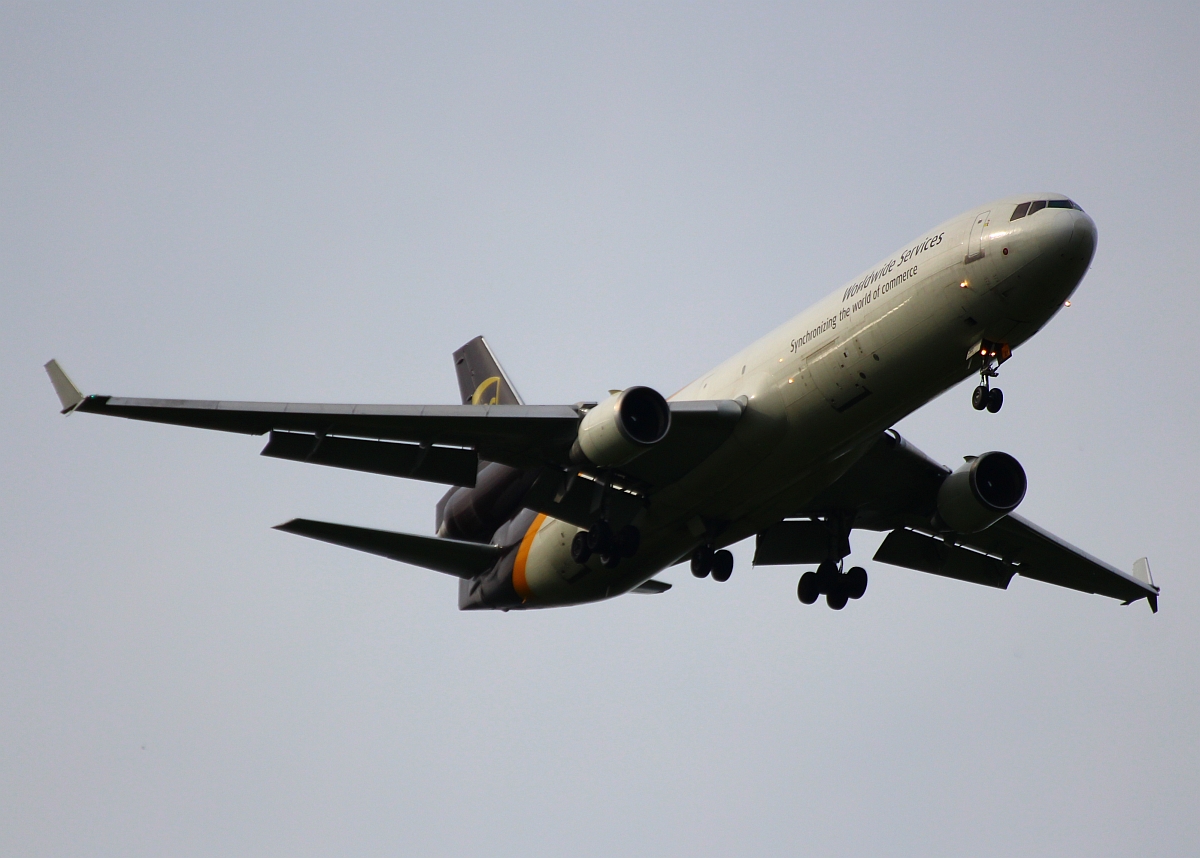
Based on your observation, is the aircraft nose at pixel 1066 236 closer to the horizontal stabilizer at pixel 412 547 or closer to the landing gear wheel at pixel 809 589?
the landing gear wheel at pixel 809 589

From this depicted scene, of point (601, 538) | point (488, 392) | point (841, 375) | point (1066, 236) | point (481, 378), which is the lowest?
point (601, 538)

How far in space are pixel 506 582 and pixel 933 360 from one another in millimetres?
11478

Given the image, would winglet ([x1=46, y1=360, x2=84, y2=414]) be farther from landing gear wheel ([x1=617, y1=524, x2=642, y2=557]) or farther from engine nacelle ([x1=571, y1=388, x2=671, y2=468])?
landing gear wheel ([x1=617, y1=524, x2=642, y2=557])

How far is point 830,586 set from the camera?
99.8 feet

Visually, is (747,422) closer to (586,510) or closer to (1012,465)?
(586,510)

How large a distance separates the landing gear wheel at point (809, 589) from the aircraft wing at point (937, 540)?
3.74 feet

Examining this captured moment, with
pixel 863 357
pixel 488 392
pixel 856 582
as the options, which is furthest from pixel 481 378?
pixel 863 357

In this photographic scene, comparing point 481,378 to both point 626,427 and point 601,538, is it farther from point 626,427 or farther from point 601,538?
point 626,427

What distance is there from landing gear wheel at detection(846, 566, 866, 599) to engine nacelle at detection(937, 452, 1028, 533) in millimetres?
2916

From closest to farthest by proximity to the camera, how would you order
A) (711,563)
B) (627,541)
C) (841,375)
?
(841,375) < (627,541) < (711,563)

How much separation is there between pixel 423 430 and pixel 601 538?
415 centimetres

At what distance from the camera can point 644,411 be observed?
942 inches

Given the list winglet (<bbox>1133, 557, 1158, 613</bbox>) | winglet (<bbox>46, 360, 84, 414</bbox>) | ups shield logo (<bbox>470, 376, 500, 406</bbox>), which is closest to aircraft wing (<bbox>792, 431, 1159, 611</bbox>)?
winglet (<bbox>1133, 557, 1158, 613</bbox>)

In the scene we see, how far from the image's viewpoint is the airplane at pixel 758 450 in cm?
2247
